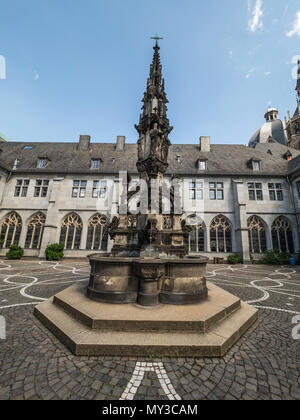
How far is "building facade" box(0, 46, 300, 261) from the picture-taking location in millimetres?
17250

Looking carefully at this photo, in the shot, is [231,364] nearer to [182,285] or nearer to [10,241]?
[182,285]

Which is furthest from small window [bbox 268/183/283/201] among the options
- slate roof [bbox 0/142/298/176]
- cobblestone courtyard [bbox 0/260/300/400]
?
cobblestone courtyard [bbox 0/260/300/400]

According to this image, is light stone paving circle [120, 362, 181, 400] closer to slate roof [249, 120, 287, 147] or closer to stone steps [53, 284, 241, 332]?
stone steps [53, 284, 241, 332]

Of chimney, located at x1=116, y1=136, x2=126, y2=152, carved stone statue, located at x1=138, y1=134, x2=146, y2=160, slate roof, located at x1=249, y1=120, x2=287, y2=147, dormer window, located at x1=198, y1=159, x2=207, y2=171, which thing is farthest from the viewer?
slate roof, located at x1=249, y1=120, x2=287, y2=147

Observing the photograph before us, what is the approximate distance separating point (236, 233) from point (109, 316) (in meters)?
17.3

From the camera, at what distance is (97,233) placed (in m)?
17.6

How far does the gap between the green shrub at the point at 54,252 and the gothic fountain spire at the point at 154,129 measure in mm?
14589

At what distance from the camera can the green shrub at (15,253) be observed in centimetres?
1622

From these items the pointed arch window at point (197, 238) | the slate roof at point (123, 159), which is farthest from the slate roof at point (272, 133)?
the pointed arch window at point (197, 238)

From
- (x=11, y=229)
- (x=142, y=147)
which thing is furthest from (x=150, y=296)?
(x=11, y=229)

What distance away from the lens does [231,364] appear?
227cm

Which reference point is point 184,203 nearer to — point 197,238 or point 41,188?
point 197,238

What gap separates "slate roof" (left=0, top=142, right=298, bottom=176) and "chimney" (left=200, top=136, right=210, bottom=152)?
62 cm

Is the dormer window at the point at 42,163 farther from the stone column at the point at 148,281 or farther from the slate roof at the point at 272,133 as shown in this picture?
the slate roof at the point at 272,133
